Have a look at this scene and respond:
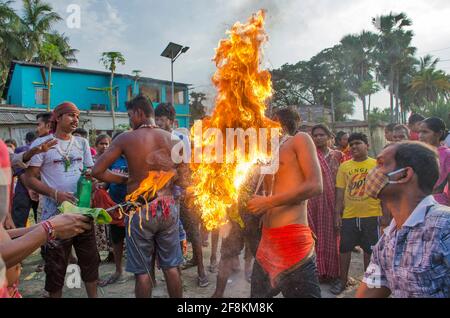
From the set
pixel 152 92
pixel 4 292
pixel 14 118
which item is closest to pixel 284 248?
pixel 4 292

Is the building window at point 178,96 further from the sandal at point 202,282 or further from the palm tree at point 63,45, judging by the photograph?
the sandal at point 202,282

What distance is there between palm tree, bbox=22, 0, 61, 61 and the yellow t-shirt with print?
36353 millimetres

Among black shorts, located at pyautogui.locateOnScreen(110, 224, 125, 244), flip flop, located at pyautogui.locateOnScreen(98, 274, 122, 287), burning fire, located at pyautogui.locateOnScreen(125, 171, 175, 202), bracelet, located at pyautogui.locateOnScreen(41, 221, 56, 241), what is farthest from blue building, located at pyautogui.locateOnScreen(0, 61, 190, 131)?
bracelet, located at pyautogui.locateOnScreen(41, 221, 56, 241)

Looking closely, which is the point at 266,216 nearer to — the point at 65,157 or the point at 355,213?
the point at 355,213

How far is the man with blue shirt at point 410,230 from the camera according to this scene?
1.90 metres

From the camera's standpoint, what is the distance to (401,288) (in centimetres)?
205

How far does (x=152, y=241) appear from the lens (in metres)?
3.59

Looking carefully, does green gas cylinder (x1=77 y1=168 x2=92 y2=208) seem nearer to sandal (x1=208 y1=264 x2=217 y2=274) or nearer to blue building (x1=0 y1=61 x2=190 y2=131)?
sandal (x1=208 y1=264 x2=217 y2=274)

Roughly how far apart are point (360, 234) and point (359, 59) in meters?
47.8

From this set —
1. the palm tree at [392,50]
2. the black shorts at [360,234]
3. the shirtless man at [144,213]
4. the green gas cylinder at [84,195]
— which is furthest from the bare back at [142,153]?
the palm tree at [392,50]

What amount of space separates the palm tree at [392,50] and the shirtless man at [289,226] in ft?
142

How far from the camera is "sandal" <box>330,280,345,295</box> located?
4.57 m

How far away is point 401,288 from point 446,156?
3.21 metres
